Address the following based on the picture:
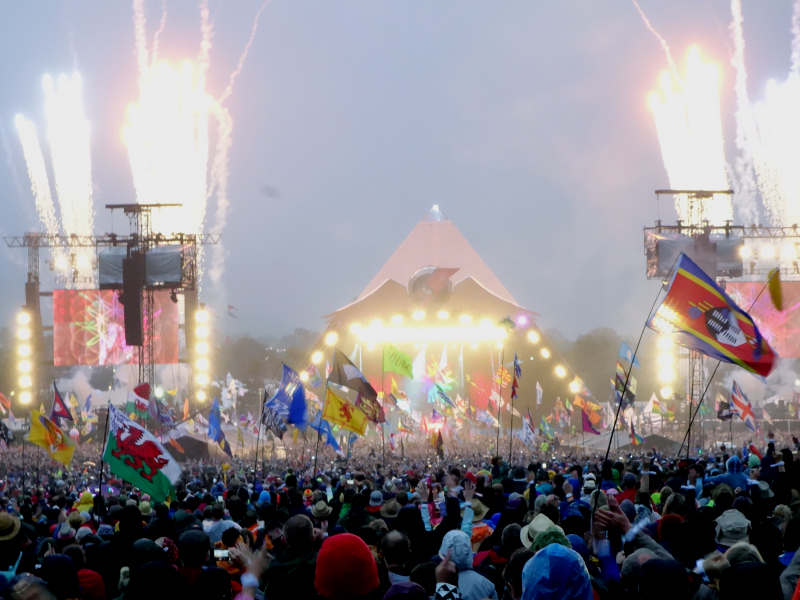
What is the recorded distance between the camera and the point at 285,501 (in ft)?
29.5

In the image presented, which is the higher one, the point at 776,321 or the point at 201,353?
the point at 776,321

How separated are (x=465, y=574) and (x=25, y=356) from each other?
123 ft

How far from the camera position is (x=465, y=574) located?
483 cm

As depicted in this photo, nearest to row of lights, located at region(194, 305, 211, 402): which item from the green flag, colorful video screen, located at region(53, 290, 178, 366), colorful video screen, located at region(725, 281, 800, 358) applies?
colorful video screen, located at region(53, 290, 178, 366)

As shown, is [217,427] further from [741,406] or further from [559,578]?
[559,578]

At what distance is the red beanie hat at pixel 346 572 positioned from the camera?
139 inches

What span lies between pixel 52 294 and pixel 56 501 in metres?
32.7

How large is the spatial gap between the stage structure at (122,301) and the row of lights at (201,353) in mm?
41

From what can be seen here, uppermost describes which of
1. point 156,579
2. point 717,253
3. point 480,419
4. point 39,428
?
point 717,253

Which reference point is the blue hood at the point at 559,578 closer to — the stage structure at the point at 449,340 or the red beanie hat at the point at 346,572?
the red beanie hat at the point at 346,572

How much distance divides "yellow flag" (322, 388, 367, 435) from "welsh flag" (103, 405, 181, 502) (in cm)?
593

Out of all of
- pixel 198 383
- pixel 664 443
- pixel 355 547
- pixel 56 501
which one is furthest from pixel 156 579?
pixel 198 383

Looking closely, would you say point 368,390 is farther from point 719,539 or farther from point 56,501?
point 719,539

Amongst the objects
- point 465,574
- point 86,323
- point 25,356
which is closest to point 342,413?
point 465,574
